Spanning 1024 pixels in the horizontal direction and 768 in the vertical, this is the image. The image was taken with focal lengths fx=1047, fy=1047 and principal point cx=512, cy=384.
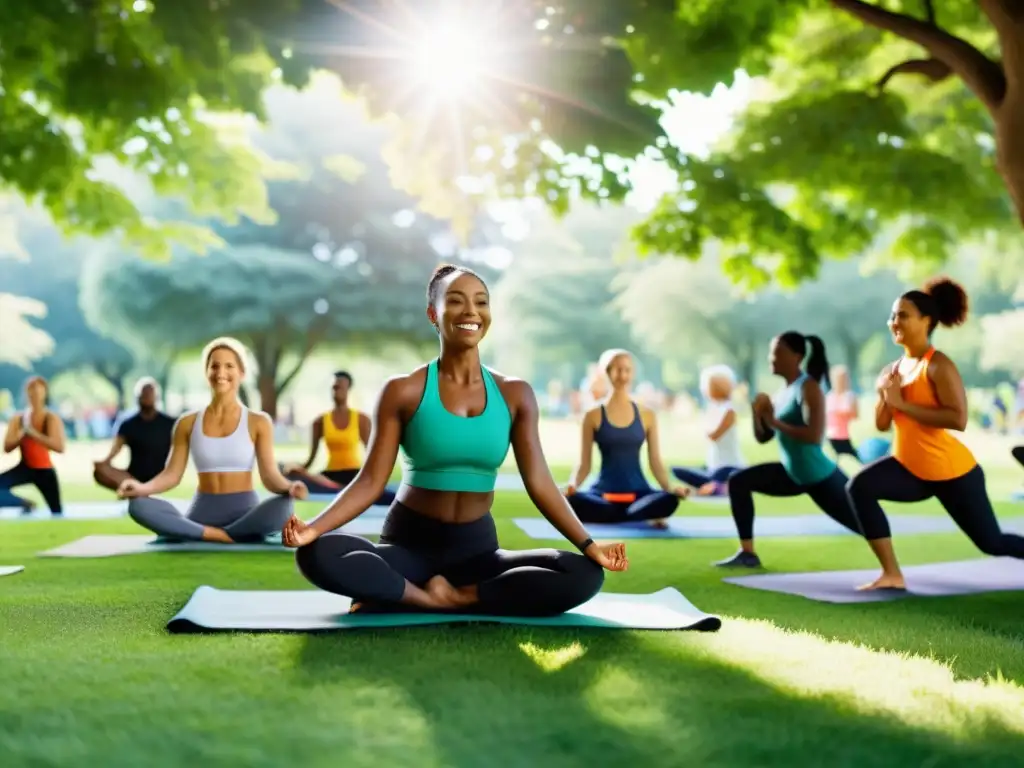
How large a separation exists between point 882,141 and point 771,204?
1399 mm

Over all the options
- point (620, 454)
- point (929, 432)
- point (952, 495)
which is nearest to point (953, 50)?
point (929, 432)

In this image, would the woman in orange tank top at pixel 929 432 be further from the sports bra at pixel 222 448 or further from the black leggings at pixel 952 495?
the sports bra at pixel 222 448

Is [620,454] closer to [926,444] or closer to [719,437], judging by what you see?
[719,437]

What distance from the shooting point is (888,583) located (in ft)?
19.7

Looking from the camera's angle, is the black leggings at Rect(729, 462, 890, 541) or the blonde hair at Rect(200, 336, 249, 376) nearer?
the black leggings at Rect(729, 462, 890, 541)

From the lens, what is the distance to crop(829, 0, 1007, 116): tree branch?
7.70 m

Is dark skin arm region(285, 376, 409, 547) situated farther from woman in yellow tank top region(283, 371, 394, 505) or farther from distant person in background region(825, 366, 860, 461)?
distant person in background region(825, 366, 860, 461)

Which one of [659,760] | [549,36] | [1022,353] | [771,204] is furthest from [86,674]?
[1022,353]

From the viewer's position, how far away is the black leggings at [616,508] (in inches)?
358

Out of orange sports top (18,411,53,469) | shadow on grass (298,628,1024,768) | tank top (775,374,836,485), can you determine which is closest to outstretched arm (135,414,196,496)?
shadow on grass (298,628,1024,768)

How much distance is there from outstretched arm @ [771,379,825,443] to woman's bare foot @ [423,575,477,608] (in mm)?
2998

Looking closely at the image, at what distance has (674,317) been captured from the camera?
4516 centimetres

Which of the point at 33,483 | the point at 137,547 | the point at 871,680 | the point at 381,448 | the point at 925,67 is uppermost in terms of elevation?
the point at 925,67

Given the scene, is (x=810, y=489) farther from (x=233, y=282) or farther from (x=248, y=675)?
(x=233, y=282)
